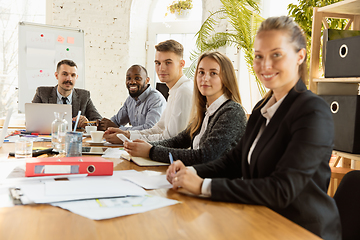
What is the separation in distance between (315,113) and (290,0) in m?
3.61

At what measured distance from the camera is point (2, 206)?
92 cm

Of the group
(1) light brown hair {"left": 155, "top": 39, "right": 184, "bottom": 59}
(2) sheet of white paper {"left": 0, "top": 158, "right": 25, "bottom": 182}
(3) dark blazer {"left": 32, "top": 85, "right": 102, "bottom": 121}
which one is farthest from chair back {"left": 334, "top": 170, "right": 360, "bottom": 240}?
(3) dark blazer {"left": 32, "top": 85, "right": 102, "bottom": 121}

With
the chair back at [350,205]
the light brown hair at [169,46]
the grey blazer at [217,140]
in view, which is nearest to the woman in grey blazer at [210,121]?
the grey blazer at [217,140]

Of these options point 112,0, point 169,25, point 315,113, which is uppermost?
point 112,0

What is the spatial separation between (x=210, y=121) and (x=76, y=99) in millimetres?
2283

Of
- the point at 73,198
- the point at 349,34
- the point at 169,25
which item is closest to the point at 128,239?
the point at 73,198

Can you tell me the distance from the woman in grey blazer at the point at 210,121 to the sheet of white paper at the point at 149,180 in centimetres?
30

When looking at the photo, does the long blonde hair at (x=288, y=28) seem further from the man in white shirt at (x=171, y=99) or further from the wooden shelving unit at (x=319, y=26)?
the wooden shelving unit at (x=319, y=26)

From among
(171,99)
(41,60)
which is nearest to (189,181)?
(171,99)

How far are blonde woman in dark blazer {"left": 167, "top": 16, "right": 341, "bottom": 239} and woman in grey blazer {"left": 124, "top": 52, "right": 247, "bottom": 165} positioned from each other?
341mm

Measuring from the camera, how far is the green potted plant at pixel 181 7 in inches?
203

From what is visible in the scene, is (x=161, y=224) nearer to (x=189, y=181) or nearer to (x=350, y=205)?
(x=189, y=181)

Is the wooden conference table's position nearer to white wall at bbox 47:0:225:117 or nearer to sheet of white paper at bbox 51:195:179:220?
sheet of white paper at bbox 51:195:179:220

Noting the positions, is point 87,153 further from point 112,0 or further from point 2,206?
point 112,0
